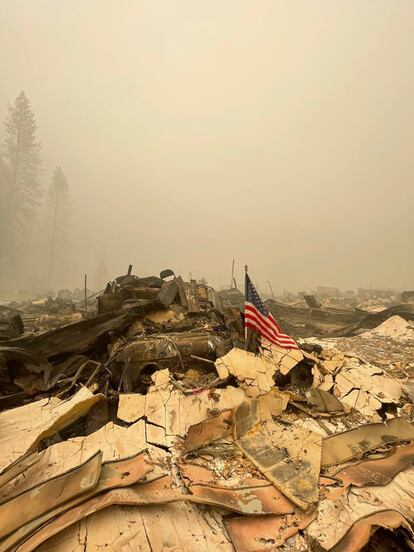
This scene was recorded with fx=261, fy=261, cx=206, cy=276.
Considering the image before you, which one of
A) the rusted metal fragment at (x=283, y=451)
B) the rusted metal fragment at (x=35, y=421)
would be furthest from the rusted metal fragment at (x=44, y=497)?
the rusted metal fragment at (x=283, y=451)

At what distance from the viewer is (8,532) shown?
1526 millimetres

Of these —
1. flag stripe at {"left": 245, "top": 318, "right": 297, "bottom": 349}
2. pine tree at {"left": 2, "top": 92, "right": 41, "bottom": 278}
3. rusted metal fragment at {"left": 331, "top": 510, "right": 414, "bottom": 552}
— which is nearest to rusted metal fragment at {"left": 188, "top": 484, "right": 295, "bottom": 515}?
rusted metal fragment at {"left": 331, "top": 510, "right": 414, "bottom": 552}

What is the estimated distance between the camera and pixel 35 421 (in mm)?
2994

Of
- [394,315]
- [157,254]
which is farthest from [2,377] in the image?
[157,254]

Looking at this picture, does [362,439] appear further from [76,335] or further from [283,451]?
[76,335]

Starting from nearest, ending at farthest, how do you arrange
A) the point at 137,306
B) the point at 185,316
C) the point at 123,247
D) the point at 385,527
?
the point at 385,527 < the point at 137,306 < the point at 185,316 < the point at 123,247

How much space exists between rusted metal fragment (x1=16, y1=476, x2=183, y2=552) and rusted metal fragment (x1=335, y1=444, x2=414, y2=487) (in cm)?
163

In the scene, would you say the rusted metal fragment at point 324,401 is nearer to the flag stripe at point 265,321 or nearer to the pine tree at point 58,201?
the flag stripe at point 265,321

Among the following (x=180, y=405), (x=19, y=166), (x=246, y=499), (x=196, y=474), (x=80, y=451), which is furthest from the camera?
(x=19, y=166)

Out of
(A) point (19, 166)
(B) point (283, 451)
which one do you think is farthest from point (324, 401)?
(A) point (19, 166)

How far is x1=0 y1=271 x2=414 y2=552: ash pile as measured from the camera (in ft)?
5.70

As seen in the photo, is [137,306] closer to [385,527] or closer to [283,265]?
[385,527]

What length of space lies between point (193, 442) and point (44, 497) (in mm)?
1446

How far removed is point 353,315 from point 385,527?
962cm
